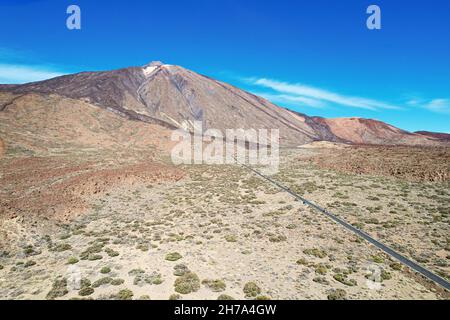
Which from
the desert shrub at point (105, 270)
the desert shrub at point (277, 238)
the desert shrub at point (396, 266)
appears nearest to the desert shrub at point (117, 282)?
the desert shrub at point (105, 270)

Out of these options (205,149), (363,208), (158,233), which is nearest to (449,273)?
(363,208)

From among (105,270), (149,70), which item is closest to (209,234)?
(105,270)

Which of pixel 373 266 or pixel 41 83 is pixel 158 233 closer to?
pixel 373 266

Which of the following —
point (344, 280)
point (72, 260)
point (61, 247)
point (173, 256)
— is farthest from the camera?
point (61, 247)

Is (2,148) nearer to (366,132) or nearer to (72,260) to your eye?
(72,260)

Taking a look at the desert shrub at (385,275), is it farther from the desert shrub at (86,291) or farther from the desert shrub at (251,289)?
the desert shrub at (86,291)
